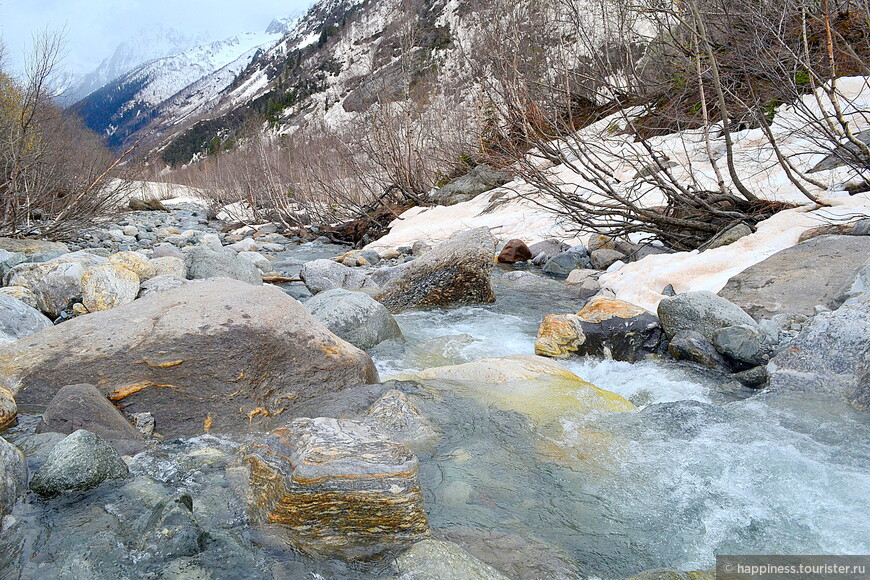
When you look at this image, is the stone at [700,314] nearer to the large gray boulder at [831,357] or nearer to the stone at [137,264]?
the large gray boulder at [831,357]

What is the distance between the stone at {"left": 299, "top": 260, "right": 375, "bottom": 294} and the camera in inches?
292

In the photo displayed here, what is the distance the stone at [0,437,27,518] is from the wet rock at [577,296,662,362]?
3625mm

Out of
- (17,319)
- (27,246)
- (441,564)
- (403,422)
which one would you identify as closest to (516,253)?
(403,422)

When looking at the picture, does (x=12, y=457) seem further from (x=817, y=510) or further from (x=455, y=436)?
(x=817, y=510)

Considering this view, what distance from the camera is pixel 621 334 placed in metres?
4.48

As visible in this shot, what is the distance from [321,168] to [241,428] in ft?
47.3

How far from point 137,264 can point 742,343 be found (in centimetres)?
582

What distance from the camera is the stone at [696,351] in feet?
13.0

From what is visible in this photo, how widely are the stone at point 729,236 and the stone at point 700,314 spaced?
6.34ft

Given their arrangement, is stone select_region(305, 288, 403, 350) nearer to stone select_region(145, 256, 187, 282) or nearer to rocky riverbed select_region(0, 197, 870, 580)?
rocky riverbed select_region(0, 197, 870, 580)

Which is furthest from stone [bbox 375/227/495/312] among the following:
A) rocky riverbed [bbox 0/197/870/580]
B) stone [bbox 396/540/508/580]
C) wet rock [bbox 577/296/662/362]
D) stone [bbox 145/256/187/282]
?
stone [bbox 396/540/508/580]

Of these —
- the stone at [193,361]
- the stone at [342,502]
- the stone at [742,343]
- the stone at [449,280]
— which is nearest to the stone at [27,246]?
the stone at [449,280]

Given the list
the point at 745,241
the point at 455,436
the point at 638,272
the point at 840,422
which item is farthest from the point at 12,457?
the point at 745,241

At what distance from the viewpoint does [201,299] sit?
362cm
